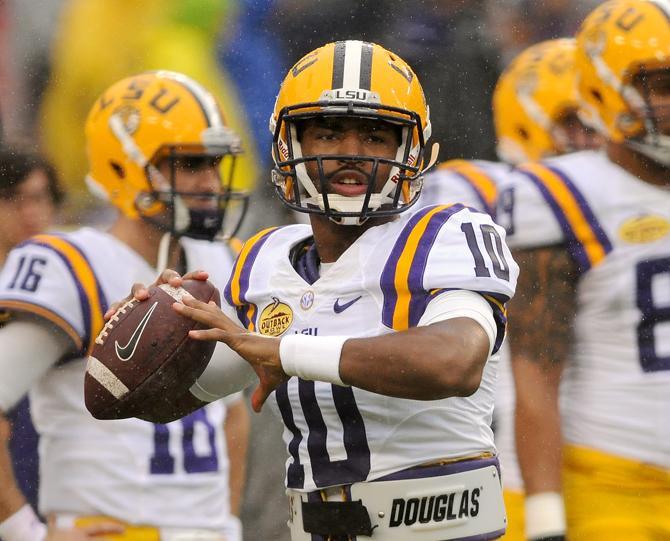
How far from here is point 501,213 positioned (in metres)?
4.38

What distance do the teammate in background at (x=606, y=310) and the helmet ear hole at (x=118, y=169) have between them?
118 centimetres

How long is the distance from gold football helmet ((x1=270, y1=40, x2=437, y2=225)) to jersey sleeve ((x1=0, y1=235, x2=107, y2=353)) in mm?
1101

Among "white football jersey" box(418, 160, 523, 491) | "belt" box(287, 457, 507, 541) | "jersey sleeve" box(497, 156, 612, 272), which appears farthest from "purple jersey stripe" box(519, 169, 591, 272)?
"belt" box(287, 457, 507, 541)

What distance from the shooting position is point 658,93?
14.3 feet

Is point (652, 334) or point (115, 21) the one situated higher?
point (115, 21)

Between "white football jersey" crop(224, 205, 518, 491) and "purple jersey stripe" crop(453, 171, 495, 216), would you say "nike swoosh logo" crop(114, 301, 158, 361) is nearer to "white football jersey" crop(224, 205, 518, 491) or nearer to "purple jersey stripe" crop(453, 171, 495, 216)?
"white football jersey" crop(224, 205, 518, 491)

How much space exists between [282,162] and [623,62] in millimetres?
1724

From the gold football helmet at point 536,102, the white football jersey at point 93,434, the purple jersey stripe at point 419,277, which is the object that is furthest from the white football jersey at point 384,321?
the gold football helmet at point 536,102

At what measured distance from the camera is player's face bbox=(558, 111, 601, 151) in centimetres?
565

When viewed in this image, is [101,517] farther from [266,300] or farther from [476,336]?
[476,336]

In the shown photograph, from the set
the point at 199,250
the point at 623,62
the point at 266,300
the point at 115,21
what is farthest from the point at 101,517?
the point at 115,21

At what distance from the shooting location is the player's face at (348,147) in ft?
9.77

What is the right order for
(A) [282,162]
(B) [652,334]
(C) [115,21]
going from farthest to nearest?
1. (C) [115,21]
2. (B) [652,334]
3. (A) [282,162]

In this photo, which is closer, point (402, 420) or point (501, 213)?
point (402, 420)
